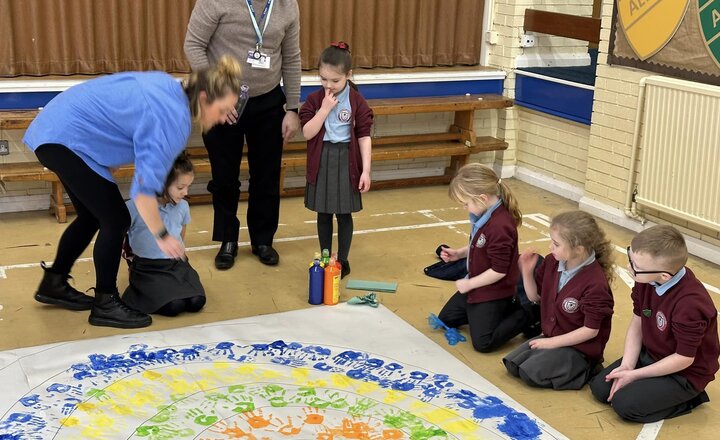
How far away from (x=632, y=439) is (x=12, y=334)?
258 cm

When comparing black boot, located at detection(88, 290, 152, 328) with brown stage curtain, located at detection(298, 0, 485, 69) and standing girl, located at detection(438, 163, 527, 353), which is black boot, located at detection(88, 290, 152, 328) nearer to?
standing girl, located at detection(438, 163, 527, 353)

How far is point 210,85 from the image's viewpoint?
3371 mm

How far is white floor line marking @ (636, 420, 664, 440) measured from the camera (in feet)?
10.7

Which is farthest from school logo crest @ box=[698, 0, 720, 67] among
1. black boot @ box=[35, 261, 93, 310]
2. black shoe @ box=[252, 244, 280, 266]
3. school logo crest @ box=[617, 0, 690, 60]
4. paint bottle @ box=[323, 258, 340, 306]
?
black boot @ box=[35, 261, 93, 310]

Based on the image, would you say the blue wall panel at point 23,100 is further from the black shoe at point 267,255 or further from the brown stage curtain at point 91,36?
the black shoe at point 267,255

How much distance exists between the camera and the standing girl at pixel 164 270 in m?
4.13

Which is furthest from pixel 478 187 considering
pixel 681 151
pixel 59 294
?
pixel 681 151

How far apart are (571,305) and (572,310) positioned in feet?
0.07

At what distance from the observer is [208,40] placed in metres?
4.55

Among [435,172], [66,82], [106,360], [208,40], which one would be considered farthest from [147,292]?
[435,172]

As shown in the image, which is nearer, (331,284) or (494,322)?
(494,322)

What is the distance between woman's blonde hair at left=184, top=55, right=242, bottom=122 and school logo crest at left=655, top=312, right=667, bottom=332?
5.85 ft

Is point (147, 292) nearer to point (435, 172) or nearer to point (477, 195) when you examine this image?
point (477, 195)

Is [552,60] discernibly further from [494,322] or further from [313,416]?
[313,416]
